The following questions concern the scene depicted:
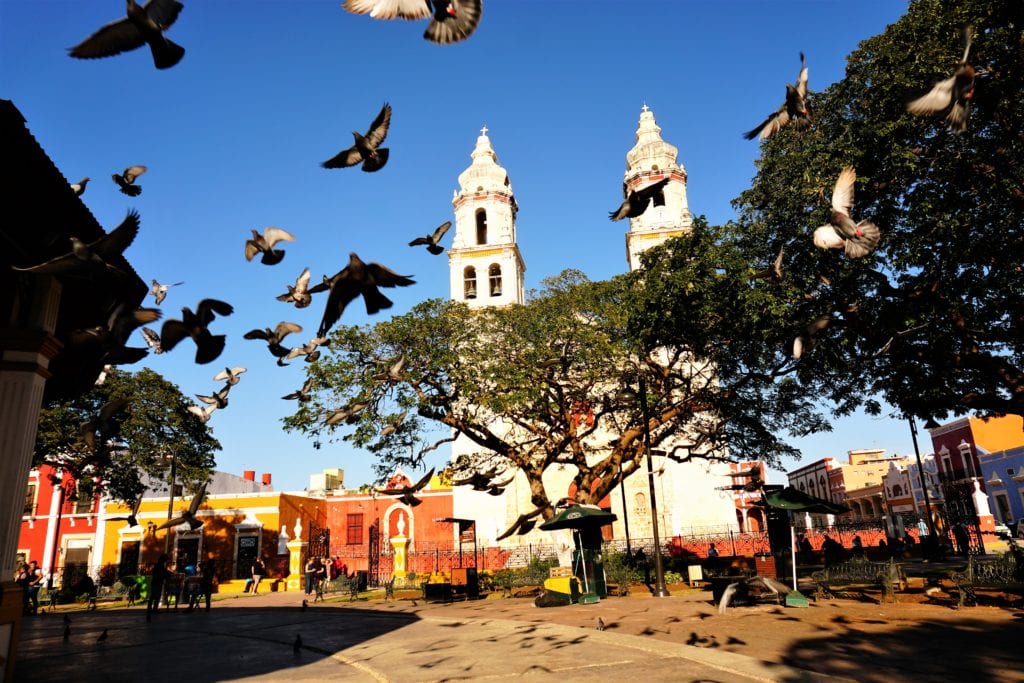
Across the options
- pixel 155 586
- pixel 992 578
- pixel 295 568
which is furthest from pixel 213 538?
pixel 992 578

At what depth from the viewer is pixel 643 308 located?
2084 cm

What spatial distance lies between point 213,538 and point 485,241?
2416 centimetres

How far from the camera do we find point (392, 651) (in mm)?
9297

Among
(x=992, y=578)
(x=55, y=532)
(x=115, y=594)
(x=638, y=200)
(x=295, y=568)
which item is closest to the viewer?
(x=638, y=200)

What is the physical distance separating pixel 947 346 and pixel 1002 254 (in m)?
2.58

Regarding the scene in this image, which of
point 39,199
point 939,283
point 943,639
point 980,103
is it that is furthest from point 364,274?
point 939,283

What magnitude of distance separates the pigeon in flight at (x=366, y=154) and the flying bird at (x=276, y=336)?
2.01 meters

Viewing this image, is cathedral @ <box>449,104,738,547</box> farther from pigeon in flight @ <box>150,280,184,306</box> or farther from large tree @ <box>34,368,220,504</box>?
pigeon in flight @ <box>150,280,184,306</box>

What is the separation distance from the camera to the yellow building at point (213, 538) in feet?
111

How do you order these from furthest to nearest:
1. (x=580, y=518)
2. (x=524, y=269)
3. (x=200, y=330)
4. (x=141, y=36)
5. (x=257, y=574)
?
(x=524, y=269) → (x=257, y=574) → (x=580, y=518) → (x=200, y=330) → (x=141, y=36)

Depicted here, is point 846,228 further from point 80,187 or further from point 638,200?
point 80,187

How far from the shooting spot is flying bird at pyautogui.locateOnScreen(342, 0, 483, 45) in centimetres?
362

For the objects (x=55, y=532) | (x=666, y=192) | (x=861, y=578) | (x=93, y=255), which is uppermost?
(x=666, y=192)

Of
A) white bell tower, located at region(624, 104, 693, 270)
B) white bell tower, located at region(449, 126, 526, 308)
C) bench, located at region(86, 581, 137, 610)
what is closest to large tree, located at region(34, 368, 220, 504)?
bench, located at region(86, 581, 137, 610)
